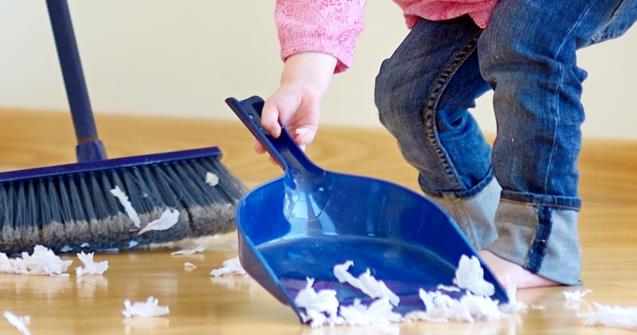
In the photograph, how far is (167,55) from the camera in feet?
4.52

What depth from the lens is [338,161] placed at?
1.48m

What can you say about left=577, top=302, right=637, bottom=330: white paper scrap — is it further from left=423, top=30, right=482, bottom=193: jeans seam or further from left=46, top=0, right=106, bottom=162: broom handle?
left=46, top=0, right=106, bottom=162: broom handle

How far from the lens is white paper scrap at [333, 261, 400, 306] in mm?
632

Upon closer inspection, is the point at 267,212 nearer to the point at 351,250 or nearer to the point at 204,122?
the point at 351,250

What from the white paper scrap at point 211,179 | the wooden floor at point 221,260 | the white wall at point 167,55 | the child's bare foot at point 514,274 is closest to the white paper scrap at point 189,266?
the wooden floor at point 221,260

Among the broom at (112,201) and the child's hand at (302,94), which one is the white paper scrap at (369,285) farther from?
the broom at (112,201)

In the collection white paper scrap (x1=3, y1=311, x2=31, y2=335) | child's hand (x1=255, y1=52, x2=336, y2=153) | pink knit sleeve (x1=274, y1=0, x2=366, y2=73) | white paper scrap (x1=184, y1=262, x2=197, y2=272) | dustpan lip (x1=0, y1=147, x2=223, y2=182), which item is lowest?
white paper scrap (x1=3, y1=311, x2=31, y2=335)

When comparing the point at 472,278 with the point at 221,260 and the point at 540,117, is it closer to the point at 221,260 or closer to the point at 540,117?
the point at 540,117

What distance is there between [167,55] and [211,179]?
0.43 m

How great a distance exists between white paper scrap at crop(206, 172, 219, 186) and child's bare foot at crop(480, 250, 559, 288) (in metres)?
0.31

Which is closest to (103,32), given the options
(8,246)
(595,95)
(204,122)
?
(204,122)

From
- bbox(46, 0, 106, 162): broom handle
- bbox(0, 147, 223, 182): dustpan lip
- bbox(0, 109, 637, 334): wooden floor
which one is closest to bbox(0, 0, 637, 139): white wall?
bbox(0, 109, 637, 334): wooden floor

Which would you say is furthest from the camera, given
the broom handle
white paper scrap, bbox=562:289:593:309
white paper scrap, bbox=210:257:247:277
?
the broom handle

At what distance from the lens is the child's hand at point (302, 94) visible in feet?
2.48
